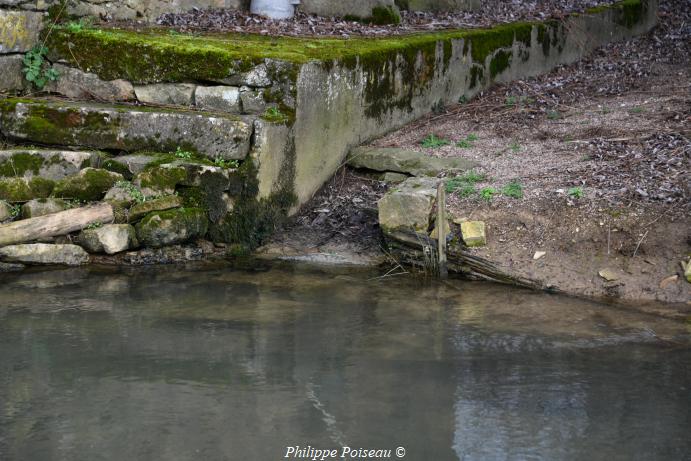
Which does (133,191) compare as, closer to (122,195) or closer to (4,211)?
(122,195)

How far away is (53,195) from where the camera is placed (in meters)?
6.93

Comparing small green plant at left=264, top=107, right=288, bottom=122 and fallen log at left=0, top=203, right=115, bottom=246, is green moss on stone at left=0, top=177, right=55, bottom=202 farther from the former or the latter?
small green plant at left=264, top=107, right=288, bottom=122

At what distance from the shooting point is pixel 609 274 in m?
6.26

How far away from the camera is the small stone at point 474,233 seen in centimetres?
670

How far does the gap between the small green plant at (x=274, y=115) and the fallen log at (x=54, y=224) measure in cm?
151

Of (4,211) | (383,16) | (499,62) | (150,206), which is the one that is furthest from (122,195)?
(499,62)

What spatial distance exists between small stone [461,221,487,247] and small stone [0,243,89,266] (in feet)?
9.90

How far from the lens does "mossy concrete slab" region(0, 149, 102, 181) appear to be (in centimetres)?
707

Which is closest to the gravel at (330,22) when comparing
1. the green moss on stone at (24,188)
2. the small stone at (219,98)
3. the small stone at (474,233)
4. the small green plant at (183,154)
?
the small stone at (219,98)

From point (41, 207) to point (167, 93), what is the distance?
153 cm

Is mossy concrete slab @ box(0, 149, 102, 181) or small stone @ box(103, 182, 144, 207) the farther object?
mossy concrete slab @ box(0, 149, 102, 181)

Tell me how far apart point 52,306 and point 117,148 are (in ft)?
6.58

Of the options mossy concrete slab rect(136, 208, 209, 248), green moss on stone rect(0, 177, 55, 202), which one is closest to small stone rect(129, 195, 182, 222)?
mossy concrete slab rect(136, 208, 209, 248)

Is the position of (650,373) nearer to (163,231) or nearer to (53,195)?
(163,231)
